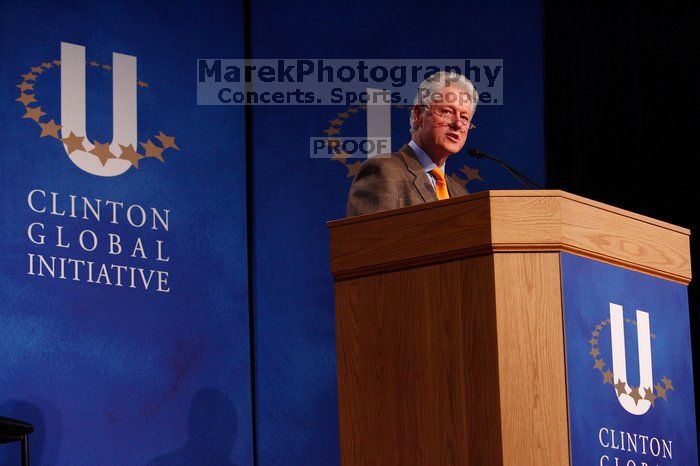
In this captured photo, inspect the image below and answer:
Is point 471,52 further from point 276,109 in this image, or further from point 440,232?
point 440,232

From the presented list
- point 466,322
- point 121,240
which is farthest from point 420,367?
point 121,240

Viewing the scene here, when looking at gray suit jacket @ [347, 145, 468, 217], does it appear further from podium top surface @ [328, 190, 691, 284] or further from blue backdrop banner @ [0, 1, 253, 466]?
blue backdrop banner @ [0, 1, 253, 466]

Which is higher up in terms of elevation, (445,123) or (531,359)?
(445,123)

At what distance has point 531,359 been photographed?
2486 millimetres

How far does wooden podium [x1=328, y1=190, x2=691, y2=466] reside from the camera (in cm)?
247

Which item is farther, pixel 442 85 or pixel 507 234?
pixel 442 85

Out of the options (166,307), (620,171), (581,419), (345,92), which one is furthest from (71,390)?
(620,171)

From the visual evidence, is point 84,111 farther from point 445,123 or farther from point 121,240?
point 445,123

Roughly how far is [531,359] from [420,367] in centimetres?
27

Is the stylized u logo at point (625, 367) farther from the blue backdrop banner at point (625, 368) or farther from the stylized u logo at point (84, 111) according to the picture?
the stylized u logo at point (84, 111)

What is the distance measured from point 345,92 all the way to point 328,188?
42 centimetres

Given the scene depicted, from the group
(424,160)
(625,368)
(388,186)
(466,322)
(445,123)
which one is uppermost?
(445,123)

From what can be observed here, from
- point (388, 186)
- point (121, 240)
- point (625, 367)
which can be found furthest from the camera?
point (121, 240)

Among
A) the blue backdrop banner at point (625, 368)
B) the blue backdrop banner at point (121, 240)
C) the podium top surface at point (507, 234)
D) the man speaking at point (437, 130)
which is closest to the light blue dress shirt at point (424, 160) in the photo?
the man speaking at point (437, 130)
